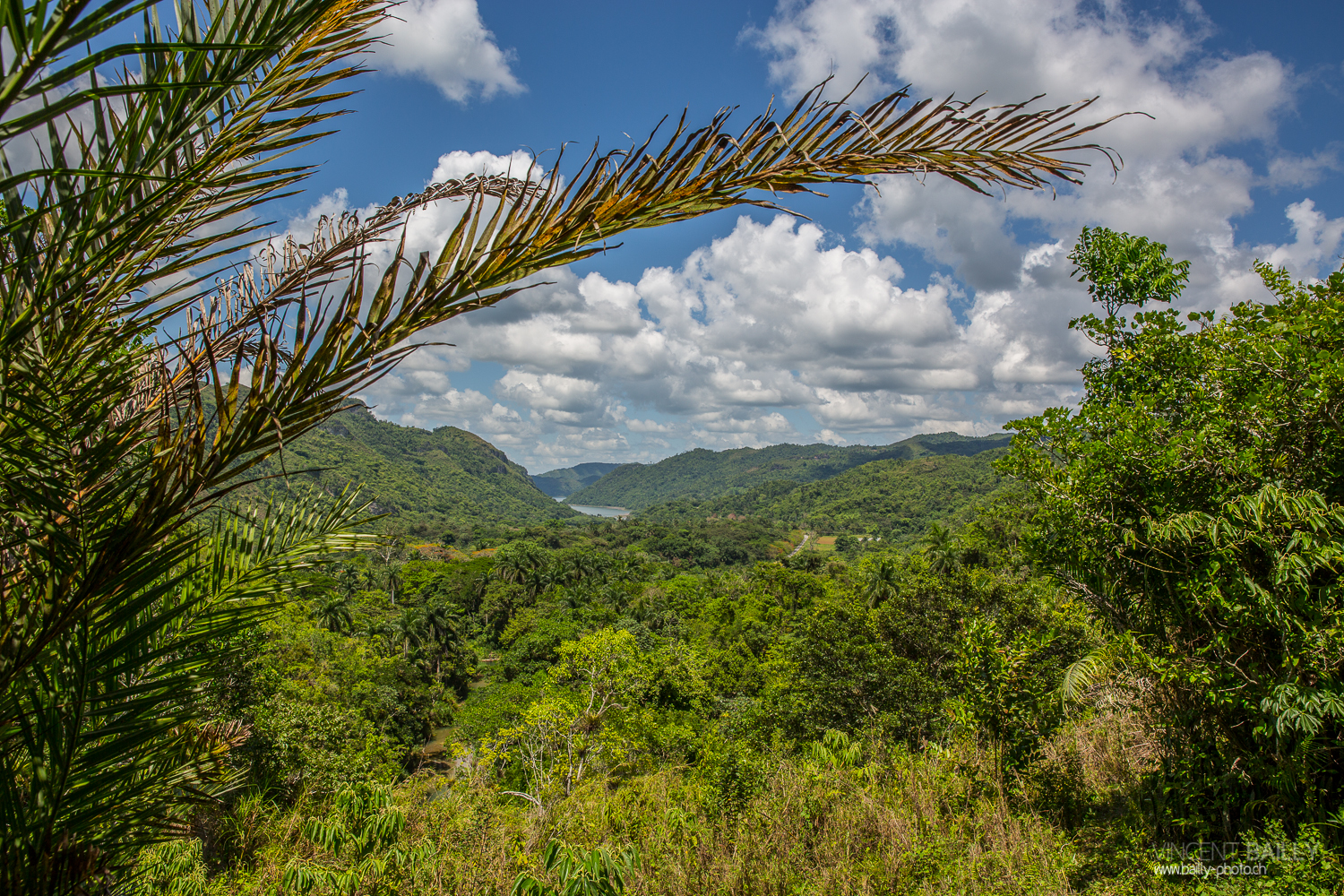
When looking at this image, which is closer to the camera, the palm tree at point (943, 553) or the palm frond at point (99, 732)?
the palm frond at point (99, 732)

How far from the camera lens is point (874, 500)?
136m

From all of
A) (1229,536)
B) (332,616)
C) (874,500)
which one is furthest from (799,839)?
(874,500)

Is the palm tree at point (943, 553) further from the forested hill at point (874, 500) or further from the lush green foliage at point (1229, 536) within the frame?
the forested hill at point (874, 500)

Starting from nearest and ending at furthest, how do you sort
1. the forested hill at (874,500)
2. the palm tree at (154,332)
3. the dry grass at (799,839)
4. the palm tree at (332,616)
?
1. the palm tree at (154,332)
2. the dry grass at (799,839)
3. the palm tree at (332,616)
4. the forested hill at (874,500)

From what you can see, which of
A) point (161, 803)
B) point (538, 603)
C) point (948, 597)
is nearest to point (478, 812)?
point (161, 803)

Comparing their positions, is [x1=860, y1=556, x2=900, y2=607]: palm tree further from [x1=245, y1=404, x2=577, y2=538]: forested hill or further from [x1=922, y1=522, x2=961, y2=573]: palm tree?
[x1=245, y1=404, x2=577, y2=538]: forested hill

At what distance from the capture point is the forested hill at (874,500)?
386 feet

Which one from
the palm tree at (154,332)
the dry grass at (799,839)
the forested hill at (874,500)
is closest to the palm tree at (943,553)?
the dry grass at (799,839)

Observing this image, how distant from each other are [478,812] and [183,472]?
7328 millimetres

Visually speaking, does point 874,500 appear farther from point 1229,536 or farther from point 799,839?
point 1229,536

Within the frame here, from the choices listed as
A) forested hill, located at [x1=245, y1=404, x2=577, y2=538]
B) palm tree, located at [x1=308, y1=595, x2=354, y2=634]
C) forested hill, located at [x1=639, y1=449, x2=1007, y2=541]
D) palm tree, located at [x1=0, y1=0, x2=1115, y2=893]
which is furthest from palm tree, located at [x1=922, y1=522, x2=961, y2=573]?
forested hill, located at [x1=639, y1=449, x2=1007, y2=541]

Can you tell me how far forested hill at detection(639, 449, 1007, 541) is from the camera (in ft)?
386

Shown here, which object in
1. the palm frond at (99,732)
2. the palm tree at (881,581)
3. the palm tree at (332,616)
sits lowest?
the palm tree at (332,616)

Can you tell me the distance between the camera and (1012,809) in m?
6.15
